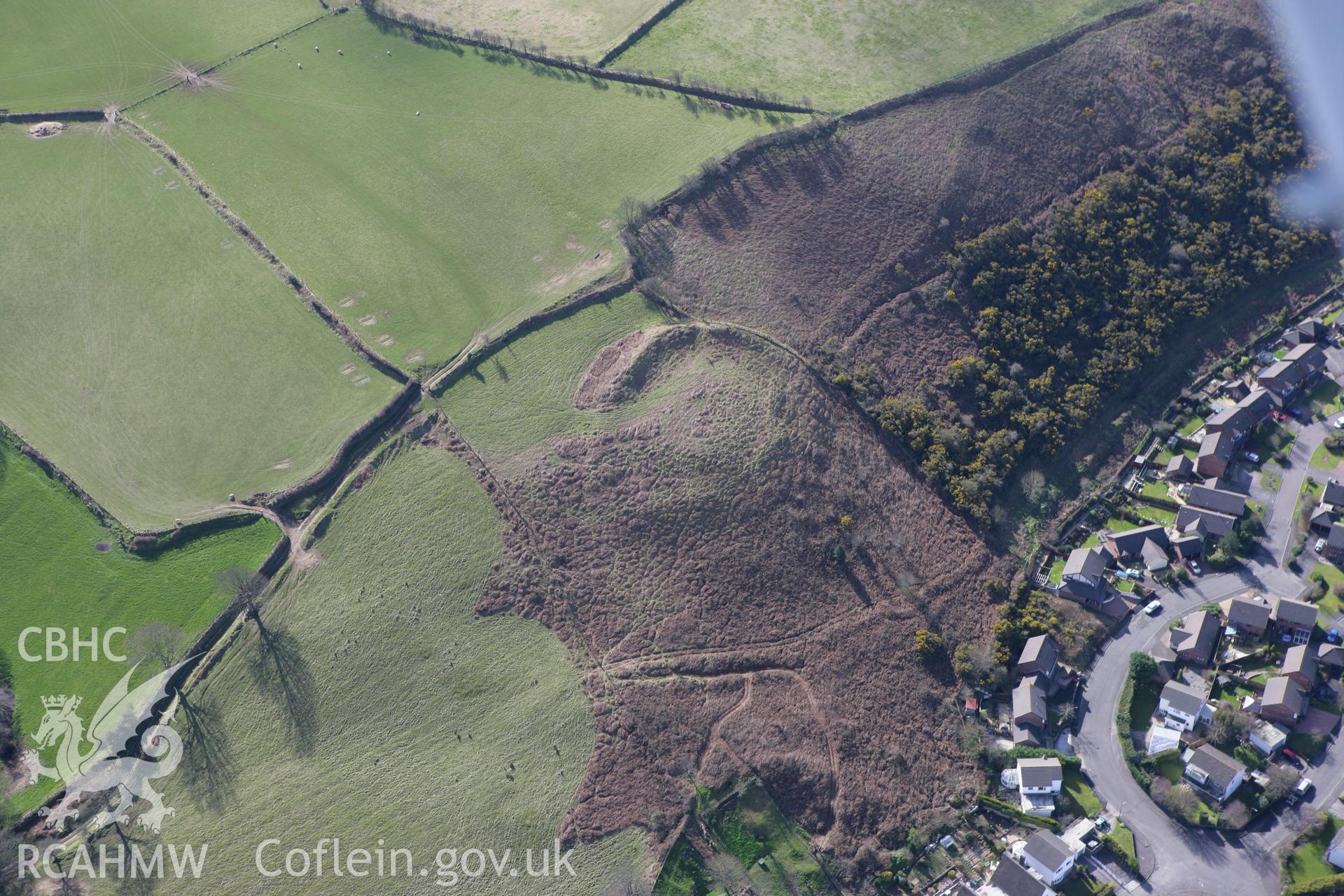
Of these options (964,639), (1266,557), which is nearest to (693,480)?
(964,639)

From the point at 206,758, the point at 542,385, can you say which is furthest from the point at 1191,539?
the point at 206,758

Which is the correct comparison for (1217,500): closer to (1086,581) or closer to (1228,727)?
(1086,581)

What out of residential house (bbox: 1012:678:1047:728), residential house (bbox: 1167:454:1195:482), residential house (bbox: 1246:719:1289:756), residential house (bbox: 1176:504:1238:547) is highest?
residential house (bbox: 1167:454:1195:482)

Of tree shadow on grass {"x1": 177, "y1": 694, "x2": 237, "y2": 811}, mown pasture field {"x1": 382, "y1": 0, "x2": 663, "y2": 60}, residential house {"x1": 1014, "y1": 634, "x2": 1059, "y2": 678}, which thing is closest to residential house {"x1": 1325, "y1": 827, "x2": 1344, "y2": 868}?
residential house {"x1": 1014, "y1": 634, "x2": 1059, "y2": 678}

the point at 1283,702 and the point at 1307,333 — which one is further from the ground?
the point at 1307,333

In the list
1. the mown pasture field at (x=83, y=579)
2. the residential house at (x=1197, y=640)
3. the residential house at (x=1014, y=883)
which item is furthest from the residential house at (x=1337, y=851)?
the mown pasture field at (x=83, y=579)

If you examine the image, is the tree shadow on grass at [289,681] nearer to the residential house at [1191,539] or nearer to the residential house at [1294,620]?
the residential house at [1191,539]

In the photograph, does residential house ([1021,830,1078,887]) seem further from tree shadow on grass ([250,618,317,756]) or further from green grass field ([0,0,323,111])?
green grass field ([0,0,323,111])
